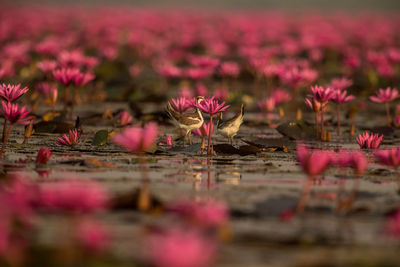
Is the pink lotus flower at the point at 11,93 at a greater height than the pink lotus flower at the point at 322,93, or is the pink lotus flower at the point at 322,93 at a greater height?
the pink lotus flower at the point at 322,93

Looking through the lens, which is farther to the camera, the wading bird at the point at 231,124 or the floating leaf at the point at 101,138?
the floating leaf at the point at 101,138

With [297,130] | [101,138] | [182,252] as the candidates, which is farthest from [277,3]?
[182,252]

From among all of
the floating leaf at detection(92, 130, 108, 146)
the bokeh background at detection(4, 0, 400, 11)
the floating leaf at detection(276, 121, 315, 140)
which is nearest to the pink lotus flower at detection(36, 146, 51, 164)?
the floating leaf at detection(92, 130, 108, 146)

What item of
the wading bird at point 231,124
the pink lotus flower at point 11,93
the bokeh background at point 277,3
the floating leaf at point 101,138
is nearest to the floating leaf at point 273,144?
the wading bird at point 231,124

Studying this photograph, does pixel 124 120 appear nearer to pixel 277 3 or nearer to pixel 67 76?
pixel 67 76

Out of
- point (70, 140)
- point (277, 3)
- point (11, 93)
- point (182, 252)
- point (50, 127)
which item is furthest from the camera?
point (277, 3)

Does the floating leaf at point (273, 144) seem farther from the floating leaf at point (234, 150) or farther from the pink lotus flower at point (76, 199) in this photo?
the pink lotus flower at point (76, 199)

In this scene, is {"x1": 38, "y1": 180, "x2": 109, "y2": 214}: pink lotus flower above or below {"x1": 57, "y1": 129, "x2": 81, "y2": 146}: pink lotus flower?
below

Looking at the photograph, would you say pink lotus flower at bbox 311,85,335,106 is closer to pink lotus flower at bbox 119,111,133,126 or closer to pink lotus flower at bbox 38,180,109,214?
pink lotus flower at bbox 119,111,133,126

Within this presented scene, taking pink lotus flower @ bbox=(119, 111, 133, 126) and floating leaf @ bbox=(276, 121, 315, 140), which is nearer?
floating leaf @ bbox=(276, 121, 315, 140)

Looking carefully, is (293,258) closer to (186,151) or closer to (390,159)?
(390,159)

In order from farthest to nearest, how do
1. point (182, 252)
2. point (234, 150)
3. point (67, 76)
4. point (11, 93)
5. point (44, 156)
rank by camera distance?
point (67, 76) < point (234, 150) < point (11, 93) < point (44, 156) < point (182, 252)

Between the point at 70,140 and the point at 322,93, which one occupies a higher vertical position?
the point at 322,93

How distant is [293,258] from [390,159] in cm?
126
